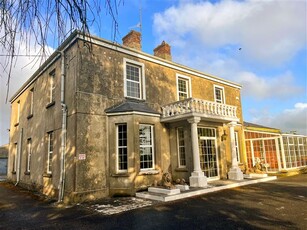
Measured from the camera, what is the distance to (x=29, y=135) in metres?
15.0

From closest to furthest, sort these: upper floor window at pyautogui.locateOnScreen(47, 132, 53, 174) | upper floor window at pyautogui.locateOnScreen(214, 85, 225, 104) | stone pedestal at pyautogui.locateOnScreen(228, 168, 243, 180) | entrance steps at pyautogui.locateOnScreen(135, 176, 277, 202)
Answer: entrance steps at pyautogui.locateOnScreen(135, 176, 277, 202)
upper floor window at pyautogui.locateOnScreen(47, 132, 53, 174)
stone pedestal at pyautogui.locateOnScreen(228, 168, 243, 180)
upper floor window at pyautogui.locateOnScreen(214, 85, 225, 104)

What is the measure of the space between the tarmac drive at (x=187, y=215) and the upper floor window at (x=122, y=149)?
2.30m

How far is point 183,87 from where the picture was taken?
14961 millimetres

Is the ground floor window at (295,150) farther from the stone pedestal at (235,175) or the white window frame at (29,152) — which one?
the white window frame at (29,152)

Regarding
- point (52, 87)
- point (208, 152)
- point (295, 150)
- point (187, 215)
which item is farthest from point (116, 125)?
point (295, 150)

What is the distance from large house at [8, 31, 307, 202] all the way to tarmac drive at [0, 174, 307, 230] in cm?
173

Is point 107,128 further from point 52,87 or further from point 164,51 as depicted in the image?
point 164,51

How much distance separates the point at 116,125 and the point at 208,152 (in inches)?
226

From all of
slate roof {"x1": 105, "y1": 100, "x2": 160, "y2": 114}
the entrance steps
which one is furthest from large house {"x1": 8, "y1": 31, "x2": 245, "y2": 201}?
the entrance steps

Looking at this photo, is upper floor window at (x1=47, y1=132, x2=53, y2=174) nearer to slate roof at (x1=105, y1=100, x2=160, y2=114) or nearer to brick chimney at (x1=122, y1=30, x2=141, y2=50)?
slate roof at (x1=105, y1=100, x2=160, y2=114)

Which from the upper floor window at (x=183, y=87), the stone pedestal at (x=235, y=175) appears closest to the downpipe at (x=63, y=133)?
the upper floor window at (x=183, y=87)

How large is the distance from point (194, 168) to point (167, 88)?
5.14 metres

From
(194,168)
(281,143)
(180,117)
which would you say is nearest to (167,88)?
(180,117)

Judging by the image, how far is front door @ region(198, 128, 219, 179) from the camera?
41.6ft
